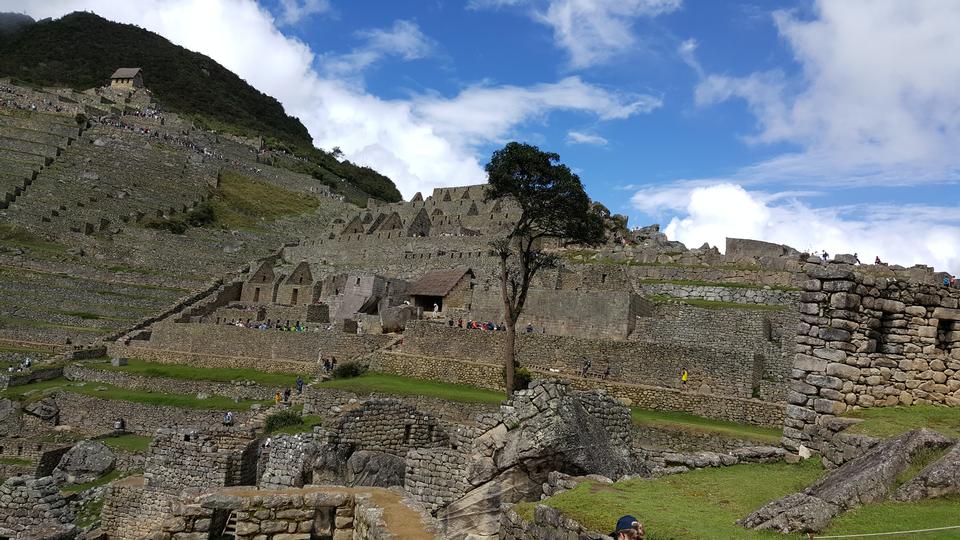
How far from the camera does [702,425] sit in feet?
54.9

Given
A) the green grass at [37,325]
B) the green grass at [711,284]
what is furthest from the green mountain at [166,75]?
the green grass at [711,284]

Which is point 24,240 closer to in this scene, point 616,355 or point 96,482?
point 96,482

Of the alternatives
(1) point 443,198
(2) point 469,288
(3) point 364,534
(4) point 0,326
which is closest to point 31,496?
(3) point 364,534

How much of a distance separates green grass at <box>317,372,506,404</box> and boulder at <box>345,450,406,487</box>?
795cm

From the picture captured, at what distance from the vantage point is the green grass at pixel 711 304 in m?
24.8

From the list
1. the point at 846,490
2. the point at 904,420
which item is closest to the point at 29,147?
the point at 904,420

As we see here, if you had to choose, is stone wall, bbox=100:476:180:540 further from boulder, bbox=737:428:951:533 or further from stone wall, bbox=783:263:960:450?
boulder, bbox=737:428:951:533

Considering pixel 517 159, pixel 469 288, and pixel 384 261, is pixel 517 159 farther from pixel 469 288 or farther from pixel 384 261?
pixel 384 261

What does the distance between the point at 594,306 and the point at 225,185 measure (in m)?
61.6

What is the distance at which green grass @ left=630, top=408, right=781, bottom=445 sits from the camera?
15.4 m

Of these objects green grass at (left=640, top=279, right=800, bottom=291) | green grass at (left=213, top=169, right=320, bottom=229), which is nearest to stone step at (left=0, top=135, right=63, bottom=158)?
green grass at (left=213, top=169, right=320, bottom=229)

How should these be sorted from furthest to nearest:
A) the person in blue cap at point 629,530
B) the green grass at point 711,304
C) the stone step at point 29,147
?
the stone step at point 29,147 < the green grass at point 711,304 < the person in blue cap at point 629,530

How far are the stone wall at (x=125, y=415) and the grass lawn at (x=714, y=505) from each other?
21.1 m

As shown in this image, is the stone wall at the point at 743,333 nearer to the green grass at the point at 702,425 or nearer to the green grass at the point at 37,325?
the green grass at the point at 702,425
